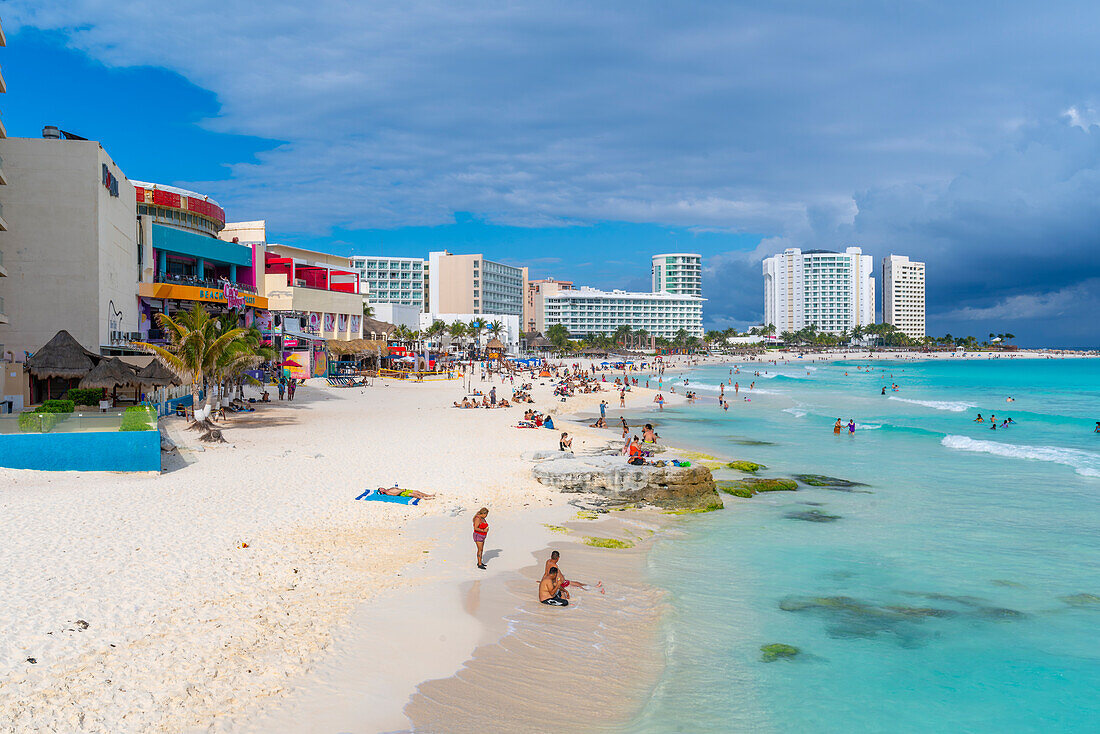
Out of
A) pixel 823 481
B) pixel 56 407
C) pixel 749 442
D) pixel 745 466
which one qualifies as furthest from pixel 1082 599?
pixel 56 407

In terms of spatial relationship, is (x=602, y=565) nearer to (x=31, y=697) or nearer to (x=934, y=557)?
(x=934, y=557)

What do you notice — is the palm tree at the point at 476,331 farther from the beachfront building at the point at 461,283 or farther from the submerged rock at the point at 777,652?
the submerged rock at the point at 777,652

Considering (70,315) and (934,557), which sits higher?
(70,315)

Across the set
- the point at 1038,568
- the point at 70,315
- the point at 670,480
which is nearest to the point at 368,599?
the point at 670,480

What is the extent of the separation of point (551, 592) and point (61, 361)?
19590 mm

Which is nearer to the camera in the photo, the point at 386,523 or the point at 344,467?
the point at 386,523

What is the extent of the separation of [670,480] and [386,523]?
7.27 metres

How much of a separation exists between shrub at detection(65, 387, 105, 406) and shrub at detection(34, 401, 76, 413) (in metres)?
1.81

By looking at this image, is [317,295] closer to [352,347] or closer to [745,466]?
[352,347]

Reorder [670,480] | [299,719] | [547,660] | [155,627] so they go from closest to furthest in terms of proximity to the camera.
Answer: [299,719], [155,627], [547,660], [670,480]

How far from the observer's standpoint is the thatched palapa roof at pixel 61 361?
20.9 meters

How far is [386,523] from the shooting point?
44.3ft

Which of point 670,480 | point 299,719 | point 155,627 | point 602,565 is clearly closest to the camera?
point 299,719

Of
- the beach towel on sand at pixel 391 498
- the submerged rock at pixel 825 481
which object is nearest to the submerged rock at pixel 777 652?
the beach towel on sand at pixel 391 498
